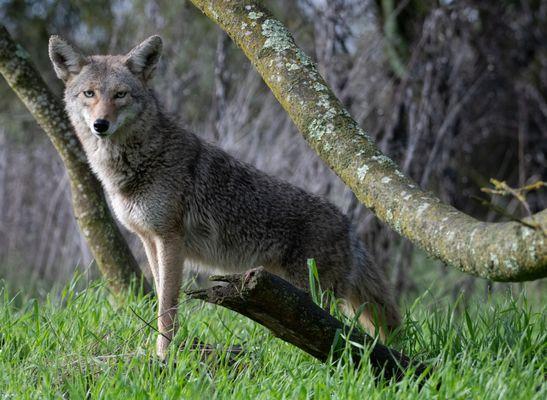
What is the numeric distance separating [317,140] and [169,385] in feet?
4.66

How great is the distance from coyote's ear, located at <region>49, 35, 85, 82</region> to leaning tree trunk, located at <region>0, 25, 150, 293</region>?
0.45m

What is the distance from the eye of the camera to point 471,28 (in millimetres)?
9477

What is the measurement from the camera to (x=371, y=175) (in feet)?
11.6

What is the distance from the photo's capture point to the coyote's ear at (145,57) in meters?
5.38

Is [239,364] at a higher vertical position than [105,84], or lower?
lower

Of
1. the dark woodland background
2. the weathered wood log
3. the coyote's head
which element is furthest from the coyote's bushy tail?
the dark woodland background

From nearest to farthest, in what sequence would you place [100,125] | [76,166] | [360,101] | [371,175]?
[371,175]
[100,125]
[76,166]
[360,101]

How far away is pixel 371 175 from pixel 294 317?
78 centimetres

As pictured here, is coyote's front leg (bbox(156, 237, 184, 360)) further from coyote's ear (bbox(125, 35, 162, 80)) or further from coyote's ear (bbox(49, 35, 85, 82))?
coyote's ear (bbox(49, 35, 85, 82))

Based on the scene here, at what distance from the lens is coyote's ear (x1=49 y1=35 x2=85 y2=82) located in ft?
17.5

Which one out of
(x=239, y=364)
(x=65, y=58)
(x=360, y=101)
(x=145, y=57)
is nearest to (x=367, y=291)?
(x=239, y=364)

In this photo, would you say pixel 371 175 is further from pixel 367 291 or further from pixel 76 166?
pixel 76 166

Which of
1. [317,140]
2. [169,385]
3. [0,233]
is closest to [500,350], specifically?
[317,140]

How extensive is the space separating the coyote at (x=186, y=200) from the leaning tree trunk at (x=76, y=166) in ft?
1.39
